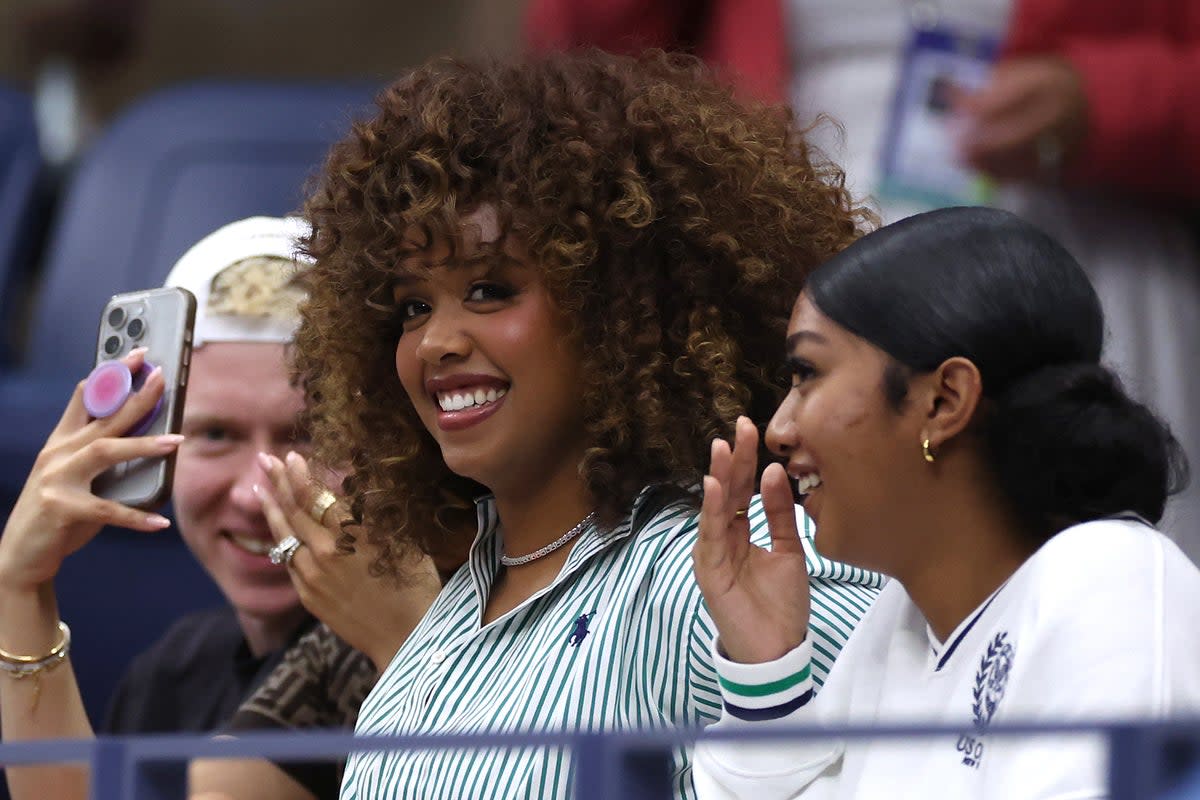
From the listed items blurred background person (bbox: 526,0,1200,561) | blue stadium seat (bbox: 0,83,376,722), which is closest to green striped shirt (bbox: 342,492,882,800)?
blurred background person (bbox: 526,0,1200,561)

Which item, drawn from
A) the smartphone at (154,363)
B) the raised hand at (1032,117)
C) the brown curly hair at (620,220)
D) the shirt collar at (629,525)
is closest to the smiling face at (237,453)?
the smartphone at (154,363)

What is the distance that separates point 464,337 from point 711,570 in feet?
1.14

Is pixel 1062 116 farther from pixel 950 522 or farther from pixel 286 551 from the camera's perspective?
pixel 950 522

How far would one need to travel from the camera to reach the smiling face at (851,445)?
1.32 m

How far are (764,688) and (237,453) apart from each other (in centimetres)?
107

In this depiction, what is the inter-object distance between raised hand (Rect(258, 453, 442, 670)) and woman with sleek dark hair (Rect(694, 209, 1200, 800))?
586 mm

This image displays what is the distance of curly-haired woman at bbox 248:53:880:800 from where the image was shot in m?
1.61

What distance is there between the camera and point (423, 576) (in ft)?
6.42

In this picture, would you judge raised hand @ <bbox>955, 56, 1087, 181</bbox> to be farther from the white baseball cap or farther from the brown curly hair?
the white baseball cap

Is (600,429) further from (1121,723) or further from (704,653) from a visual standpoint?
(1121,723)

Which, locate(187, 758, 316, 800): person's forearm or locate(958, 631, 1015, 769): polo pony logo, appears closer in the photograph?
locate(958, 631, 1015, 769): polo pony logo

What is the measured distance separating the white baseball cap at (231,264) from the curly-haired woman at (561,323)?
19.6 inches

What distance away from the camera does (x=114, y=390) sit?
6.36 ft

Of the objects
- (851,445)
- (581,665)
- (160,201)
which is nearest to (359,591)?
(581,665)
